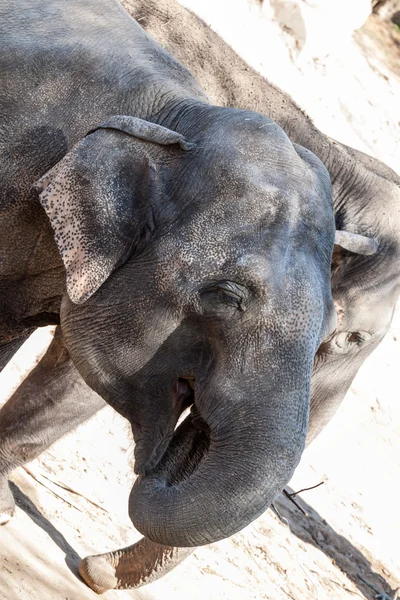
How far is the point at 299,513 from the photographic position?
6.54 m

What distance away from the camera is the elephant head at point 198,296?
2.70 m

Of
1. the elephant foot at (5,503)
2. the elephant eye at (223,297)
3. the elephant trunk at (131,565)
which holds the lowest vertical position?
the elephant trunk at (131,565)

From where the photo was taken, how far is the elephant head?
2.70 metres

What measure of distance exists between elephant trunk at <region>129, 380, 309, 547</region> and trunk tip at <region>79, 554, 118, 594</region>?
1.64 metres

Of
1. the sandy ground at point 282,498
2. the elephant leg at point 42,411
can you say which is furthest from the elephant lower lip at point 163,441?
the elephant leg at point 42,411

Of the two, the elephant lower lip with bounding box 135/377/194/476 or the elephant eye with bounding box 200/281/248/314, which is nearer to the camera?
the elephant eye with bounding box 200/281/248/314

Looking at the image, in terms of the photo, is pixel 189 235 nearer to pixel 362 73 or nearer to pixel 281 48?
pixel 281 48

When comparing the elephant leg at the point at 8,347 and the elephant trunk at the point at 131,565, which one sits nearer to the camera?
the elephant leg at the point at 8,347

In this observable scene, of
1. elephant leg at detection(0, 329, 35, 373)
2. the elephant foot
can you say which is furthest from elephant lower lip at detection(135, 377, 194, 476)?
the elephant foot

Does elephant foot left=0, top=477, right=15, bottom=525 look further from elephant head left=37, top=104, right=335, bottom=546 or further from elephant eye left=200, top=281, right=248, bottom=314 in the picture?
elephant eye left=200, top=281, right=248, bottom=314

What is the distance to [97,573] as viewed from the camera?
438 centimetres

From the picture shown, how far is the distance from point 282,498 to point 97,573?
232 centimetres

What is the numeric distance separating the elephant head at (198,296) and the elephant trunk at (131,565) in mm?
1426

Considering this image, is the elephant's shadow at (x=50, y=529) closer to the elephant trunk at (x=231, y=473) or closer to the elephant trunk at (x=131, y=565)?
the elephant trunk at (x=131, y=565)
